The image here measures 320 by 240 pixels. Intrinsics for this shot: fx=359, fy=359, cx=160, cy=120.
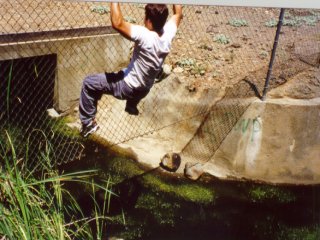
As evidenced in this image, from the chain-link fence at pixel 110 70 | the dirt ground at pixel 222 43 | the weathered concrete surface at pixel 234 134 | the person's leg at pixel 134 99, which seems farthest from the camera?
the dirt ground at pixel 222 43

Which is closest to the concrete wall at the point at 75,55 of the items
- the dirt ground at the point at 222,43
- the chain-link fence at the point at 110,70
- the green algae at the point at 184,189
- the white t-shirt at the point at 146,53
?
the chain-link fence at the point at 110,70

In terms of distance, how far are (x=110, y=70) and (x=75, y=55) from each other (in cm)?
93

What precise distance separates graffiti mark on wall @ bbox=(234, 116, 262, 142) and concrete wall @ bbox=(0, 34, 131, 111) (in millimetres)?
2553

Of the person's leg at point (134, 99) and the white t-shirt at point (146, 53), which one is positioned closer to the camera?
the white t-shirt at point (146, 53)

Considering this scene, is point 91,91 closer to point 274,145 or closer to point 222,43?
point 274,145

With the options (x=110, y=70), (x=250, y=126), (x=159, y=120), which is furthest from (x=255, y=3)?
(x=110, y=70)

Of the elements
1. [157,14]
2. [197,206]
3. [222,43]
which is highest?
[157,14]

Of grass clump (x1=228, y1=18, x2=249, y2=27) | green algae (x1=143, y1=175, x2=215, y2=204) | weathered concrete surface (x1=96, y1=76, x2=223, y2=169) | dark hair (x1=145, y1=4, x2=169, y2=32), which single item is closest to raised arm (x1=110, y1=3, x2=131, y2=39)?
dark hair (x1=145, y1=4, x2=169, y2=32)

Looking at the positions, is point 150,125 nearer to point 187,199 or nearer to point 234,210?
point 187,199

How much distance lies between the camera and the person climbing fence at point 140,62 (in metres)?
3.39

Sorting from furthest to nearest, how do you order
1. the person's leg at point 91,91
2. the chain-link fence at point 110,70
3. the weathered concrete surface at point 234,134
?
the chain-link fence at point 110,70
the weathered concrete surface at point 234,134
the person's leg at point 91,91

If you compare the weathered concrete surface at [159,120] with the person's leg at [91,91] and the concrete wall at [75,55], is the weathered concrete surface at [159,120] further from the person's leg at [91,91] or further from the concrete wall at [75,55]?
the person's leg at [91,91]

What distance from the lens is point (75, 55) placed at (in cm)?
617

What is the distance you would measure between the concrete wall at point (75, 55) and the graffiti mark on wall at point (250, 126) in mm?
2553
